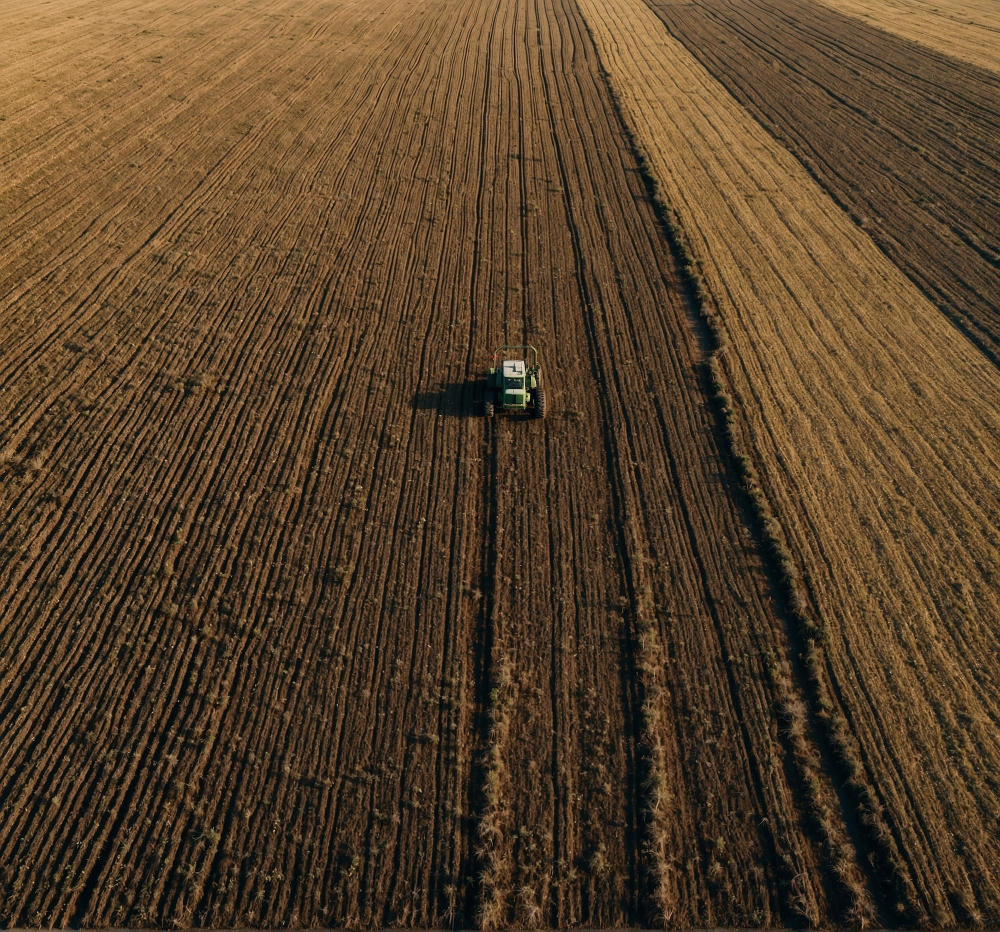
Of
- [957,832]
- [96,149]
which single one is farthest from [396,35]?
[957,832]

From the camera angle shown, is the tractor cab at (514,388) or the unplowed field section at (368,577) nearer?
the unplowed field section at (368,577)

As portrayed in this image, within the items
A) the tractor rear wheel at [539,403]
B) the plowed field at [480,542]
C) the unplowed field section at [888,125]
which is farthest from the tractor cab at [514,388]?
the unplowed field section at [888,125]

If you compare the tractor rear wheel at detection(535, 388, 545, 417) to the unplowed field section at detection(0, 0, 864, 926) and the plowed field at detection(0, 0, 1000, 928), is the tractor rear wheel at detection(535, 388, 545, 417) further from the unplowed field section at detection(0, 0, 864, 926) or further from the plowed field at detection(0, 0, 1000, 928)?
the plowed field at detection(0, 0, 1000, 928)

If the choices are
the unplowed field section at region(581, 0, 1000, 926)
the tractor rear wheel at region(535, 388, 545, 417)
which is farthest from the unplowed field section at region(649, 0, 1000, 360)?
the tractor rear wheel at region(535, 388, 545, 417)

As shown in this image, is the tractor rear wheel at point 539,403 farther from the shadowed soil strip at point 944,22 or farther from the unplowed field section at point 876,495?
the shadowed soil strip at point 944,22

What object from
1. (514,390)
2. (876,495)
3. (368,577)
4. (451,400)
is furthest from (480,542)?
(876,495)

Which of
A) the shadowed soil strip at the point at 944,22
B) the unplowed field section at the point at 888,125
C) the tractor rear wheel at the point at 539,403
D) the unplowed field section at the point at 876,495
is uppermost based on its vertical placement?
the shadowed soil strip at the point at 944,22

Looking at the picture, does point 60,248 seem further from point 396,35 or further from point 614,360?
point 396,35
